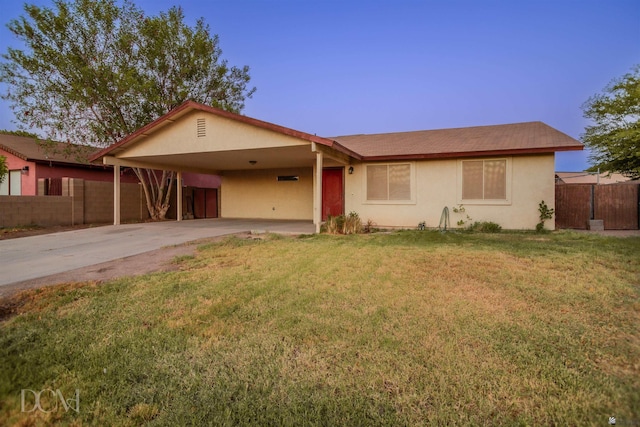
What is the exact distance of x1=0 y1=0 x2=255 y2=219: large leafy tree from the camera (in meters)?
12.4

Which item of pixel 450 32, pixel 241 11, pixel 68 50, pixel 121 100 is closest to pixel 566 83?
pixel 450 32

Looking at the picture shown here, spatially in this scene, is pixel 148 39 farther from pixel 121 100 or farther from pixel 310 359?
pixel 310 359

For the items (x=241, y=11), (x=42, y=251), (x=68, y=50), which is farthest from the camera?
(x=241, y=11)

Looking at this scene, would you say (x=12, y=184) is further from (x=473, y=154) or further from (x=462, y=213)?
(x=473, y=154)

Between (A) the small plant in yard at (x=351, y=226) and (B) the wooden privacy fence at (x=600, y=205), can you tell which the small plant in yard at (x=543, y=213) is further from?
(A) the small plant in yard at (x=351, y=226)

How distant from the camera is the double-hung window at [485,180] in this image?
35.4 feet

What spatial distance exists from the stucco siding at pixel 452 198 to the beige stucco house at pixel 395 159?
0.03 m

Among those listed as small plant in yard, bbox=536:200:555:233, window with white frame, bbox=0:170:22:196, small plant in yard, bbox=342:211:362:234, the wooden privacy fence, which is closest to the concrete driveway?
small plant in yard, bbox=342:211:362:234

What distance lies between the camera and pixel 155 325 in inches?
130

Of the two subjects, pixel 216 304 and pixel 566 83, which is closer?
pixel 216 304

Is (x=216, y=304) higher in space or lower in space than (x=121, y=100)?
lower

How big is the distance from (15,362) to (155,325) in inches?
41.0

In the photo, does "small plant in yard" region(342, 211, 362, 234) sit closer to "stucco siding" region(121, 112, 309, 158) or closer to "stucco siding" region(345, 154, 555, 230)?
"stucco siding" region(345, 154, 555, 230)

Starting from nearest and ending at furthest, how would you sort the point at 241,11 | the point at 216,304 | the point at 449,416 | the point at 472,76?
the point at 449,416, the point at 216,304, the point at 241,11, the point at 472,76
